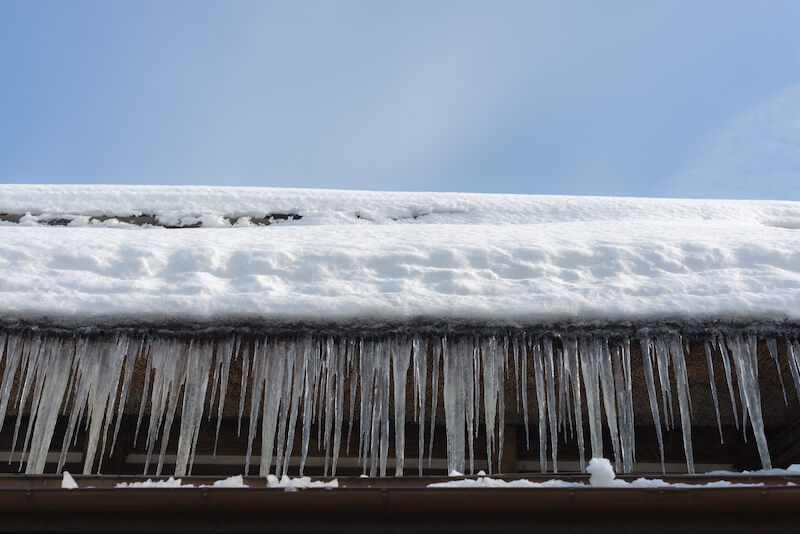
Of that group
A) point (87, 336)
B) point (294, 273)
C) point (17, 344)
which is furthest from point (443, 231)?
point (17, 344)

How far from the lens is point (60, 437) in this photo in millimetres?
3400

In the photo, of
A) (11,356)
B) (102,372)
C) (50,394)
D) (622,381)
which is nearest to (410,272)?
(622,381)

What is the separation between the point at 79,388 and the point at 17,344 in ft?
1.06

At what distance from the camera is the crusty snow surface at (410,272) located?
2.72m

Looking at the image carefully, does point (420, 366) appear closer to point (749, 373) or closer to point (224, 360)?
point (224, 360)

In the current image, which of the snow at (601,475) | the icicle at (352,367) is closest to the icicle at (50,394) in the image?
the icicle at (352,367)

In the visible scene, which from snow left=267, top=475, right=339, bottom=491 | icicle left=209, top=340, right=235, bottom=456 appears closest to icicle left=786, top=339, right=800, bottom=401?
snow left=267, top=475, right=339, bottom=491

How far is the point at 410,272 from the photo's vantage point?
10.2 ft

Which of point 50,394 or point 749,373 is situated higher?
point 749,373

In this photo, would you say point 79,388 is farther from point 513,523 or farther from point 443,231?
point 443,231

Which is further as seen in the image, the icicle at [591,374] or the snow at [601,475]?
the icicle at [591,374]

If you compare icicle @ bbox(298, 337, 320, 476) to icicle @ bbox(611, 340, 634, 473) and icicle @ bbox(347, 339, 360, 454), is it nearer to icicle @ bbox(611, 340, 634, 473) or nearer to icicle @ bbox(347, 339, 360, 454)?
icicle @ bbox(347, 339, 360, 454)

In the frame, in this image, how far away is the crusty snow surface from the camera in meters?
2.72

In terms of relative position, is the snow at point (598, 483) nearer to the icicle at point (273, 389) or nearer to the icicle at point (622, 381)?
the icicle at point (622, 381)
